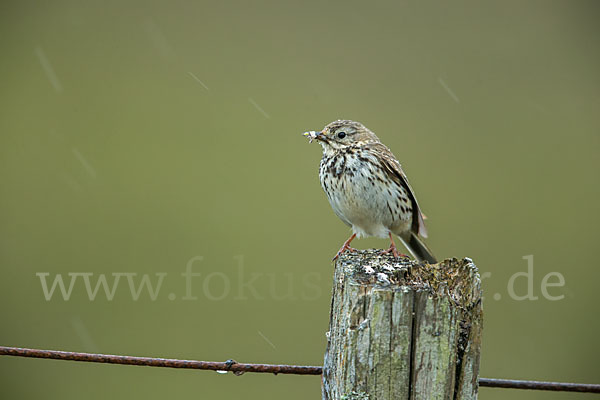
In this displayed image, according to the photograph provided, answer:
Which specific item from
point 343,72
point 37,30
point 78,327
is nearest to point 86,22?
point 37,30

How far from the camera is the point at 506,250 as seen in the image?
7504 mm

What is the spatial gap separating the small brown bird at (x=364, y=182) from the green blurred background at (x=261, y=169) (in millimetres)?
2444

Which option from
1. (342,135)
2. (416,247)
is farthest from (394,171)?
(416,247)

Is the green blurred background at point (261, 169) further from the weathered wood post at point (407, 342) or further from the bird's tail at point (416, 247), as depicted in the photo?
the weathered wood post at point (407, 342)

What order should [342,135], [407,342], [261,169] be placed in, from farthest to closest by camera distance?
[261,169] < [342,135] < [407,342]

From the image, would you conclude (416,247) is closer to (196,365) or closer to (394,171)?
(394,171)

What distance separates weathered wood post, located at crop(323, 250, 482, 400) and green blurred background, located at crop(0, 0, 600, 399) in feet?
14.8

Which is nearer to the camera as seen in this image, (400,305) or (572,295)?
(400,305)

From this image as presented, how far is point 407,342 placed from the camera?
209 centimetres

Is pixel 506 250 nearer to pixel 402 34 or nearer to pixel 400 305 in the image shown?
pixel 402 34

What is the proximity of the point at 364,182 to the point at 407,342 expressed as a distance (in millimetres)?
2109

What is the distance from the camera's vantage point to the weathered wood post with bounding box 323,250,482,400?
209cm

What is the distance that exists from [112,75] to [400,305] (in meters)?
7.69

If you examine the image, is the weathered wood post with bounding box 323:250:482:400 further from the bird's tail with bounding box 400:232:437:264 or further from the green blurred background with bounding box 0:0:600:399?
the green blurred background with bounding box 0:0:600:399
